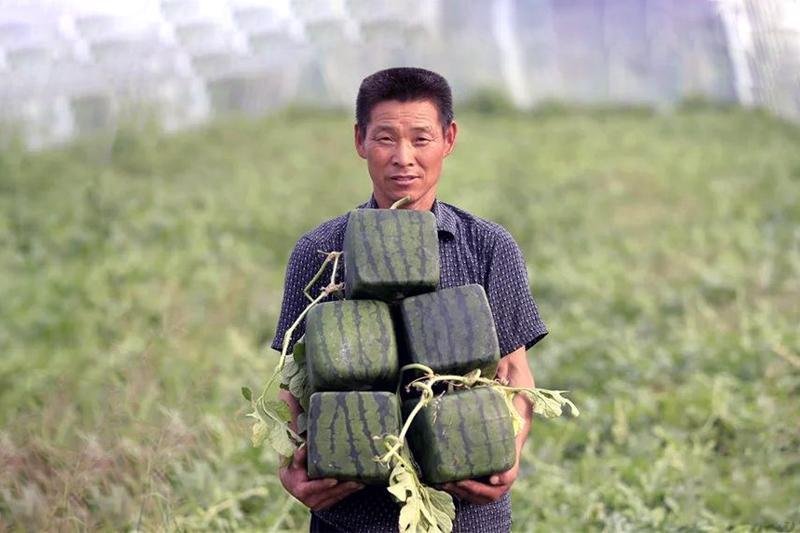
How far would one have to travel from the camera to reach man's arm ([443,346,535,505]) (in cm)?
294

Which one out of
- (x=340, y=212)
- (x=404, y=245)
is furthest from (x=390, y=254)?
(x=340, y=212)

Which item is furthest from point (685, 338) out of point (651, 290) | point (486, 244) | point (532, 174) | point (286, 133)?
point (286, 133)

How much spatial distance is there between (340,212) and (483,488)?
9.91 meters

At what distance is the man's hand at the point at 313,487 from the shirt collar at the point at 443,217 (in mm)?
705

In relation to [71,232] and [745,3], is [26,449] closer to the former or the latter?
[71,232]

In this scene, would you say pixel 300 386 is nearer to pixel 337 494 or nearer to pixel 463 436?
pixel 337 494

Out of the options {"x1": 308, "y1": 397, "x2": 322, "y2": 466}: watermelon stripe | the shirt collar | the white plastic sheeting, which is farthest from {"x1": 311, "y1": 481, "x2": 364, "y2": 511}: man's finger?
the white plastic sheeting

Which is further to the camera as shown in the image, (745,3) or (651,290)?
(745,3)

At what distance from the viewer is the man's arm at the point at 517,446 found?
2.94 m

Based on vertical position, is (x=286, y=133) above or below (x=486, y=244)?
below

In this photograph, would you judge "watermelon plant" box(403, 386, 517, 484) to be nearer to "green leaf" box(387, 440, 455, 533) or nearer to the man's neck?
"green leaf" box(387, 440, 455, 533)

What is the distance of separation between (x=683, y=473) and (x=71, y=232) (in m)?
6.76

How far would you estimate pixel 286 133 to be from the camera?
62.1ft

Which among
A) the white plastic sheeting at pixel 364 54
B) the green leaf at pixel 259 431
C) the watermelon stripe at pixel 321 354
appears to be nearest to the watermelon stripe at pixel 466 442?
the watermelon stripe at pixel 321 354
